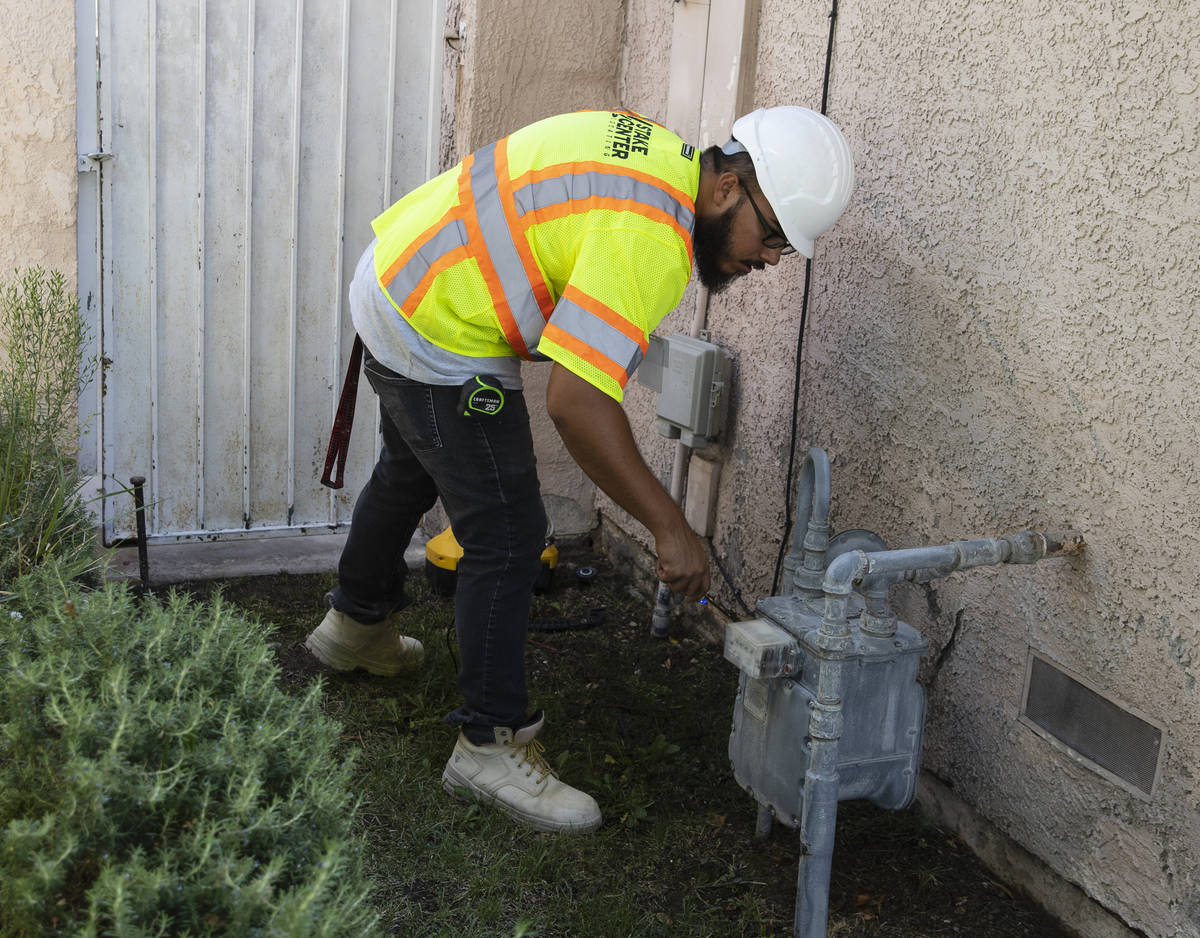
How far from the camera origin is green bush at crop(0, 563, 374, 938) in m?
1.46

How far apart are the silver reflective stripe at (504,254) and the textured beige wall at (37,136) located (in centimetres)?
171

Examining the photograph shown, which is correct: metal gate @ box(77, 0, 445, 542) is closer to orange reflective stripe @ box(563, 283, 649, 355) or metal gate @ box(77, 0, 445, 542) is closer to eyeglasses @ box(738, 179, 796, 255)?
eyeglasses @ box(738, 179, 796, 255)

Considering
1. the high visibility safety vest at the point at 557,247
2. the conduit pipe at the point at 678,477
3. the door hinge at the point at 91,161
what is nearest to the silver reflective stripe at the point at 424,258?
the high visibility safety vest at the point at 557,247

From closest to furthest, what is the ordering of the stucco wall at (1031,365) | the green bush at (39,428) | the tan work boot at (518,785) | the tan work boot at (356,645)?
the stucco wall at (1031,365) < the tan work boot at (518,785) < the green bush at (39,428) < the tan work boot at (356,645)

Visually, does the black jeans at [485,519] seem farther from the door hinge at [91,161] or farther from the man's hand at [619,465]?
the door hinge at [91,161]

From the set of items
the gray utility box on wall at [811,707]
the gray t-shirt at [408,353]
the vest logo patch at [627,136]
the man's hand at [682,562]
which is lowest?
the gray utility box on wall at [811,707]

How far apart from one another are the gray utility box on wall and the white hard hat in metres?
0.85

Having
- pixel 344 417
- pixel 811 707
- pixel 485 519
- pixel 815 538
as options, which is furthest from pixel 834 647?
pixel 344 417

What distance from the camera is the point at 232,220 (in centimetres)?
418

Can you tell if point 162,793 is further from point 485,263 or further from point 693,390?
point 693,390

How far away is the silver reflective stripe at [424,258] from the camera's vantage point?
269 cm

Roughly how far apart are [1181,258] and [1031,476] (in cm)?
58

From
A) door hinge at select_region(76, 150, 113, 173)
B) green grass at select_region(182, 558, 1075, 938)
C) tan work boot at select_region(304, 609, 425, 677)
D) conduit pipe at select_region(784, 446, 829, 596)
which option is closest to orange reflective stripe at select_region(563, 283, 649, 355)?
conduit pipe at select_region(784, 446, 829, 596)

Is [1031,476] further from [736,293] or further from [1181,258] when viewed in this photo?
[736,293]
